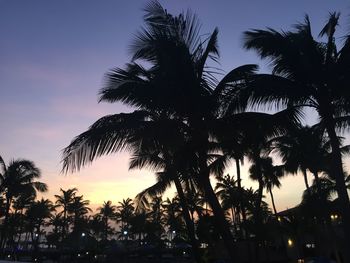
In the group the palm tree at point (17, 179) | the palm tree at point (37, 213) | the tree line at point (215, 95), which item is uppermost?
the palm tree at point (37, 213)

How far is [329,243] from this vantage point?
121 ft

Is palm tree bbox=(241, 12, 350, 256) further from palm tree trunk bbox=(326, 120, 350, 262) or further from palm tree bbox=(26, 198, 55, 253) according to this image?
palm tree bbox=(26, 198, 55, 253)

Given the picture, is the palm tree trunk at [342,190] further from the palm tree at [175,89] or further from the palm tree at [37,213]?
the palm tree at [37,213]

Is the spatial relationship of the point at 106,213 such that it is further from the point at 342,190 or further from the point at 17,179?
the point at 342,190

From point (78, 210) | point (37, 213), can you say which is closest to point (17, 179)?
point (37, 213)

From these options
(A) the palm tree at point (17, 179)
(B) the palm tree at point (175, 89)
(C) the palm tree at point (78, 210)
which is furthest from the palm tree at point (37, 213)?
(B) the palm tree at point (175, 89)

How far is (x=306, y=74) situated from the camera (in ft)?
36.1

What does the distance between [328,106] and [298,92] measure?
2.90 ft

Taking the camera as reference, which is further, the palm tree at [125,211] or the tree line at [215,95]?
the palm tree at [125,211]

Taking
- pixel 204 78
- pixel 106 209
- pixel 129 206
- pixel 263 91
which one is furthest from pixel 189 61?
pixel 106 209

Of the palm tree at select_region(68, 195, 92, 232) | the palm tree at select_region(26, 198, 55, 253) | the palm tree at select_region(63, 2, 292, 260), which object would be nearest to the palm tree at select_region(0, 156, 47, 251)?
the palm tree at select_region(63, 2, 292, 260)

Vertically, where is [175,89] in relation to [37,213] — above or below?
below

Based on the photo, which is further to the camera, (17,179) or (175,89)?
(17,179)

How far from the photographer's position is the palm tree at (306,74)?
35.3 feet
